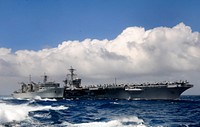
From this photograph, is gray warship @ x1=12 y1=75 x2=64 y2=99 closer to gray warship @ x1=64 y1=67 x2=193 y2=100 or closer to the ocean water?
gray warship @ x1=64 y1=67 x2=193 y2=100

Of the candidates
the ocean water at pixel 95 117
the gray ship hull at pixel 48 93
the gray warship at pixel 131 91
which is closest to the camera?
the ocean water at pixel 95 117

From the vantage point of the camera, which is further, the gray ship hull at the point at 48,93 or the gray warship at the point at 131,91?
the gray ship hull at the point at 48,93

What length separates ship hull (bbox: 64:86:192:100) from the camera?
342 feet

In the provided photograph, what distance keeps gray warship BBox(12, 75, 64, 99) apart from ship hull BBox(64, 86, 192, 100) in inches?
141

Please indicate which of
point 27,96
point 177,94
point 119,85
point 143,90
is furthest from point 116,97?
point 27,96

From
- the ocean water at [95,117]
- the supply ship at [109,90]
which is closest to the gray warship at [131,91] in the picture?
the supply ship at [109,90]

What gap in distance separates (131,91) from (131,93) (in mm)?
904

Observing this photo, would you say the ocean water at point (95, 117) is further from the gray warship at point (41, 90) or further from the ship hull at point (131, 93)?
the gray warship at point (41, 90)

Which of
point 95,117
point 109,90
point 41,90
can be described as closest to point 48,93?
point 41,90

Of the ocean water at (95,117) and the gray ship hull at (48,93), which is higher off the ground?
the gray ship hull at (48,93)

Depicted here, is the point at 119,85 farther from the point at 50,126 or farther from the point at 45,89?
the point at 50,126

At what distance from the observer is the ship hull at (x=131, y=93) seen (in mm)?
104250

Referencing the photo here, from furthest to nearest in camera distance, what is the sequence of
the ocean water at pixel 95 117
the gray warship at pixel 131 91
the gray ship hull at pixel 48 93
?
1. the gray ship hull at pixel 48 93
2. the gray warship at pixel 131 91
3. the ocean water at pixel 95 117

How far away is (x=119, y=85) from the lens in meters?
118
